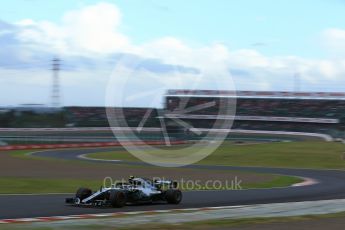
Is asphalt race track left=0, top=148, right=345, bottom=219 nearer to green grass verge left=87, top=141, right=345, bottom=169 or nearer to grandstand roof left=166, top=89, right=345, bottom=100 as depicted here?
green grass verge left=87, top=141, right=345, bottom=169

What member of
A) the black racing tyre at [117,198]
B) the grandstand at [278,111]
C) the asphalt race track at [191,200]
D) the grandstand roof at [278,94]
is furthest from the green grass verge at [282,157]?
the grandstand roof at [278,94]

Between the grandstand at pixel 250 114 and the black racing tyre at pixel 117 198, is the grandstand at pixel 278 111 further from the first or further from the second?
the black racing tyre at pixel 117 198

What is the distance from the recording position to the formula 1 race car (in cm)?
1554

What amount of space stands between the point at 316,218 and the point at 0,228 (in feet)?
20.9

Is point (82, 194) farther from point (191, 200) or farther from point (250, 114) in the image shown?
point (250, 114)

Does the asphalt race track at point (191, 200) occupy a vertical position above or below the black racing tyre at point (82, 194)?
below

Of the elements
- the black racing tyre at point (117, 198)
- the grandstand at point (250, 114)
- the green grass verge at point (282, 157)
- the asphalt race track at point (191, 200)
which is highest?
the grandstand at point (250, 114)

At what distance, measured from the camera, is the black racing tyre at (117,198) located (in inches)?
604

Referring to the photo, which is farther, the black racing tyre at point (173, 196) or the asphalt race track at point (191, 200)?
the black racing tyre at point (173, 196)

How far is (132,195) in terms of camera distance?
16.2 meters

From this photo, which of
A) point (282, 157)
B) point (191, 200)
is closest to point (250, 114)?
point (282, 157)

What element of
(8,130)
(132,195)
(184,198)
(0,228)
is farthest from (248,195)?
(8,130)

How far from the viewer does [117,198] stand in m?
15.4

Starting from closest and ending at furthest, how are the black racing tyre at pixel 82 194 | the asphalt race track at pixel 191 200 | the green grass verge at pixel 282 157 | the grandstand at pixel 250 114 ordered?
the asphalt race track at pixel 191 200 < the black racing tyre at pixel 82 194 < the green grass verge at pixel 282 157 < the grandstand at pixel 250 114
